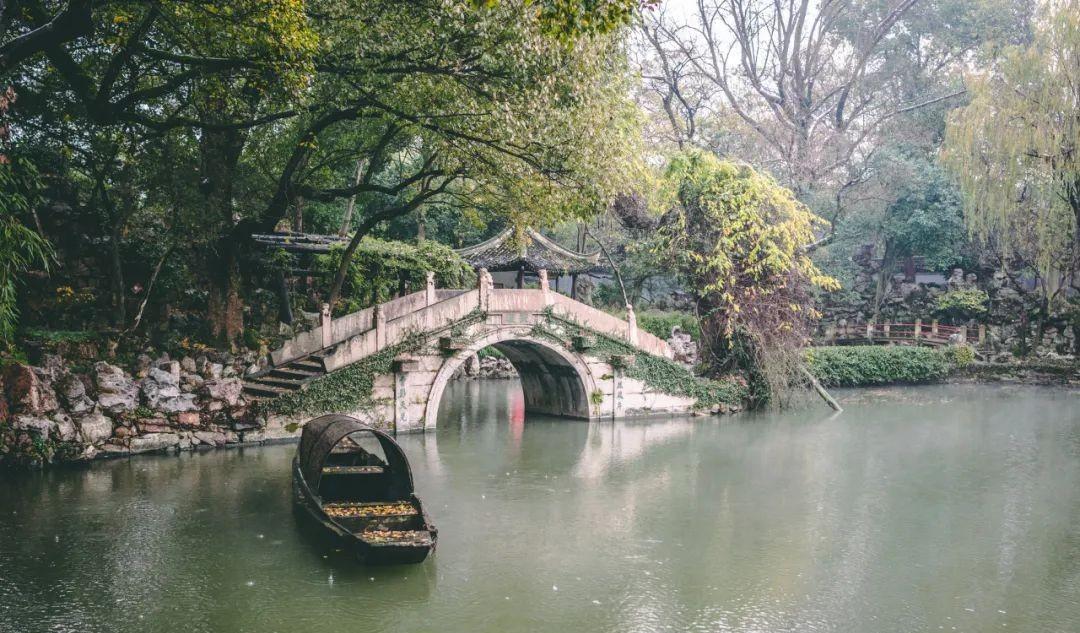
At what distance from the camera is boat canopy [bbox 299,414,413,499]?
965 centimetres

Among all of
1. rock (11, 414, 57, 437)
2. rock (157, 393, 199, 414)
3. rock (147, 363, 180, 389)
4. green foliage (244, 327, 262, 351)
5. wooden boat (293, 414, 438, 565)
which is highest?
green foliage (244, 327, 262, 351)

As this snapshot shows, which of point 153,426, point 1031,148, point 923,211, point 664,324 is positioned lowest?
point 153,426

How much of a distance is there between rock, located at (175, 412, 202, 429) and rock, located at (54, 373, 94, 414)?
1.54m

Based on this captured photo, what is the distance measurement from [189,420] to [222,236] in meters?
3.43

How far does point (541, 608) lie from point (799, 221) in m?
15.1

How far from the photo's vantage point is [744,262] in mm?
20328

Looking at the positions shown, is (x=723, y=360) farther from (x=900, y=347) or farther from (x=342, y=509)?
(x=342, y=509)

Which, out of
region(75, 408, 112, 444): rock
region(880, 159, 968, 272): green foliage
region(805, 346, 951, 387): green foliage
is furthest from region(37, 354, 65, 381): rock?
region(880, 159, 968, 272): green foliage

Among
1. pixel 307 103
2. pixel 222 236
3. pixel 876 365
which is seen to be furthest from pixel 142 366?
pixel 876 365

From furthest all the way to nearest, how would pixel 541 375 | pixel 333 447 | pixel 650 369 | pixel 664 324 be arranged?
pixel 664 324 → pixel 541 375 → pixel 650 369 → pixel 333 447

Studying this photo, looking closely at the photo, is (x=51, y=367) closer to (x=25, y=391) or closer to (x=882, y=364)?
(x=25, y=391)

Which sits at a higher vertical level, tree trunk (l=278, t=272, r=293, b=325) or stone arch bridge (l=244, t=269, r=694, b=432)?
tree trunk (l=278, t=272, r=293, b=325)

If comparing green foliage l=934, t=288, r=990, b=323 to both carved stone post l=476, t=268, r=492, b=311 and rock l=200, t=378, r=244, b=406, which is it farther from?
rock l=200, t=378, r=244, b=406

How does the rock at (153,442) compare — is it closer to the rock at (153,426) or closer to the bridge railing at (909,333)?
the rock at (153,426)
